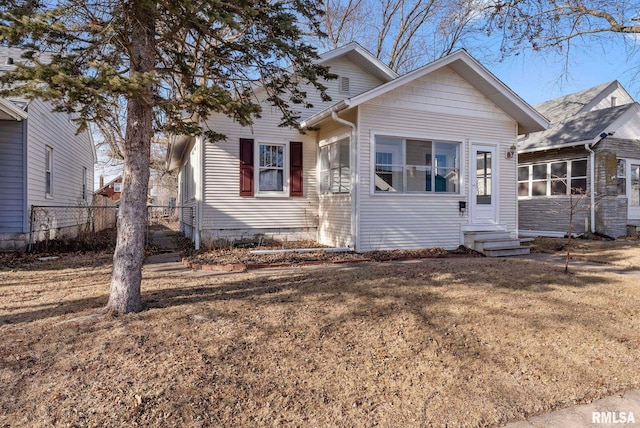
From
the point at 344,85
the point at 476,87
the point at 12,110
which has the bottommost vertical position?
the point at 12,110

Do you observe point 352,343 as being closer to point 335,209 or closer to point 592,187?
point 335,209

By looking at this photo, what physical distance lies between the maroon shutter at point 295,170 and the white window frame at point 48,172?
658cm

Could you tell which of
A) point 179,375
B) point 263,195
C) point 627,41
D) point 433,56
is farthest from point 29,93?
point 433,56

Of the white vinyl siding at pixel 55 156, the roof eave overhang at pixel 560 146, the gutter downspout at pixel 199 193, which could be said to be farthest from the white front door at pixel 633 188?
the white vinyl siding at pixel 55 156

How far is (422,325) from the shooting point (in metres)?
3.94

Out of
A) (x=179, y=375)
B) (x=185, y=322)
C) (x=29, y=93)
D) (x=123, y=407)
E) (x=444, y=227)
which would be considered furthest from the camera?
(x=444, y=227)

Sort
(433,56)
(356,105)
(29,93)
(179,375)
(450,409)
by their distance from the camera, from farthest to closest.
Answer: (433,56)
(356,105)
(29,93)
(179,375)
(450,409)

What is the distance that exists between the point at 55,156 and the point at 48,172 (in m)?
0.85

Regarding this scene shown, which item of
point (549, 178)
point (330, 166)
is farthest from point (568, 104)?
point (330, 166)

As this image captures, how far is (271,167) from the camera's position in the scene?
33.6ft

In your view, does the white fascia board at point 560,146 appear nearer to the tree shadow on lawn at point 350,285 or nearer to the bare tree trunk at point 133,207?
the tree shadow on lawn at point 350,285

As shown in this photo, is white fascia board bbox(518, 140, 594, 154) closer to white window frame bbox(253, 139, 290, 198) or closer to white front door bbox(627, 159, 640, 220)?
white front door bbox(627, 159, 640, 220)

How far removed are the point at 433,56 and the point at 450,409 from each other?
21346mm

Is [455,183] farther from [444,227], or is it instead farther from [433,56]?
[433,56]
